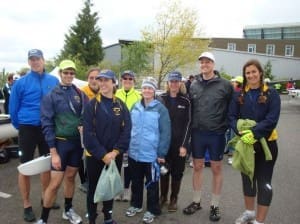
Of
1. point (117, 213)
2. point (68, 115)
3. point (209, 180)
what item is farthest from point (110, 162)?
point (209, 180)

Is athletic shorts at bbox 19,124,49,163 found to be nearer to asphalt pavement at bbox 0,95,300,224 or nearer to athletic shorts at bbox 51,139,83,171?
athletic shorts at bbox 51,139,83,171

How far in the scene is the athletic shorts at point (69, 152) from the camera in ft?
13.9

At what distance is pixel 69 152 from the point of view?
14.0ft

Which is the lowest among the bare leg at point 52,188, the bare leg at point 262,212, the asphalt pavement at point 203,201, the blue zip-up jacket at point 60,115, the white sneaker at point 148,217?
the asphalt pavement at point 203,201

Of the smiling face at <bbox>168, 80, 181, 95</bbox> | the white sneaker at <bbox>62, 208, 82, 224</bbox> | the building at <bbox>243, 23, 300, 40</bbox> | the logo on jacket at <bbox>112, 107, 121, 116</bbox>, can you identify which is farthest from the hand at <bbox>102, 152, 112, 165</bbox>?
the building at <bbox>243, 23, 300, 40</bbox>

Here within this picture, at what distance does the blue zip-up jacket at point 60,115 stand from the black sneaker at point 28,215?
43.1 inches

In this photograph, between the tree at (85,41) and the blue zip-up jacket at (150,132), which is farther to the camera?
the tree at (85,41)

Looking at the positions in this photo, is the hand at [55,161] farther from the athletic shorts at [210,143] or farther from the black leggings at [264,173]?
the black leggings at [264,173]

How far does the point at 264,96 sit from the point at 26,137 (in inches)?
117

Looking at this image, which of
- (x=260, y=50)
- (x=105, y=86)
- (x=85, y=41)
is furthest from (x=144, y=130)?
(x=260, y=50)

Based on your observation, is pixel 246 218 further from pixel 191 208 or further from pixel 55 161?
pixel 55 161

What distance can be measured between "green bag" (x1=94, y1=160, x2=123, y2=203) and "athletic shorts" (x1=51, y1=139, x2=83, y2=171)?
463 millimetres

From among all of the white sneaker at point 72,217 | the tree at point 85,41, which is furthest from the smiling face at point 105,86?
the tree at point 85,41

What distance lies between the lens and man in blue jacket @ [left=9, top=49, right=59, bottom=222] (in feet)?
14.8
